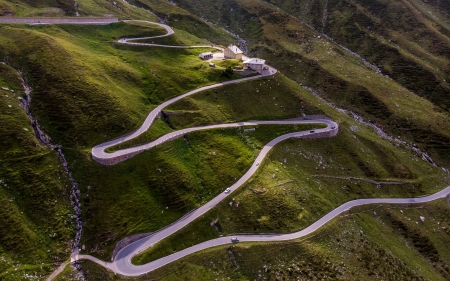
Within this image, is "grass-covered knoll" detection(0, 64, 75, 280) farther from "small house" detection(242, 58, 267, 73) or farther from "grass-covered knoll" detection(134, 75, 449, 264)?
→ "small house" detection(242, 58, 267, 73)

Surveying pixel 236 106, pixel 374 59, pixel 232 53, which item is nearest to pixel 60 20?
pixel 232 53

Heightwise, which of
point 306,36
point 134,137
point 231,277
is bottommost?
point 231,277

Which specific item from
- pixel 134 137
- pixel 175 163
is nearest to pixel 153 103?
pixel 134 137

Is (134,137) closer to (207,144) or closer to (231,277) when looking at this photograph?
(207,144)

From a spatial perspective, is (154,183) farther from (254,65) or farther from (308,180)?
(254,65)

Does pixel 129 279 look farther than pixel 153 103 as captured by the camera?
No

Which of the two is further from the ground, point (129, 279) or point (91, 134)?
point (91, 134)
